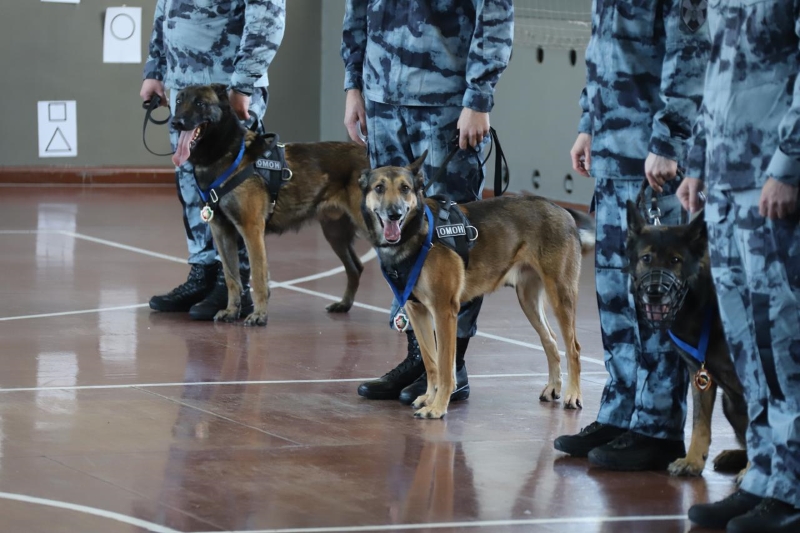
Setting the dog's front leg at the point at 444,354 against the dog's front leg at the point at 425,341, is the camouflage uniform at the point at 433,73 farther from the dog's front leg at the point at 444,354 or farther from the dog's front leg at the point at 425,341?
the dog's front leg at the point at 444,354

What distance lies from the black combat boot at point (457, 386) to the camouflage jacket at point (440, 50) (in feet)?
3.15

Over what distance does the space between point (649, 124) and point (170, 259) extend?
5371mm

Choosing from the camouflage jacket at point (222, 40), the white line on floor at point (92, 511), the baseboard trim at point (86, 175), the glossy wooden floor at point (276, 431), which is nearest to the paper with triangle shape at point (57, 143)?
the baseboard trim at point (86, 175)

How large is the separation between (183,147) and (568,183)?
5.18 meters

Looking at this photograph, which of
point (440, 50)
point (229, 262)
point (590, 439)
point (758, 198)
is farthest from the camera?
point (229, 262)

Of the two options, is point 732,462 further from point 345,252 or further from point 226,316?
point 345,252

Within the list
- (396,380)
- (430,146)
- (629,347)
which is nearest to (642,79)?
(629,347)

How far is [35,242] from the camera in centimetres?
905

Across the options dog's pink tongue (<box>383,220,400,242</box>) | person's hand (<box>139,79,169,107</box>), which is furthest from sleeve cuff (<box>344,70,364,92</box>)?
person's hand (<box>139,79,169,107</box>)

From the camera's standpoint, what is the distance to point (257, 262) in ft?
21.2

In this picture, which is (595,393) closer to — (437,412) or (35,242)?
(437,412)

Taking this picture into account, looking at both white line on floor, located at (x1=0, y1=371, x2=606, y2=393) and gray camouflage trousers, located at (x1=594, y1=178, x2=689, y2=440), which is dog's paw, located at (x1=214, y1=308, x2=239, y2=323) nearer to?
white line on floor, located at (x1=0, y1=371, x2=606, y2=393)

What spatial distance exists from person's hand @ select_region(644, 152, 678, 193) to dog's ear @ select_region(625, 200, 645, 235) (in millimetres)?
110

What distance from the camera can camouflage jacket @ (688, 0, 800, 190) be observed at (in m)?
2.92
